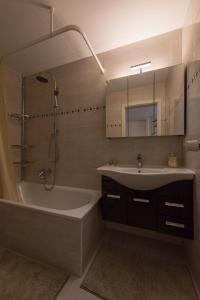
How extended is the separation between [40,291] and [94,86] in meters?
2.06

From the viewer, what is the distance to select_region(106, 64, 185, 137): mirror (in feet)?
4.58

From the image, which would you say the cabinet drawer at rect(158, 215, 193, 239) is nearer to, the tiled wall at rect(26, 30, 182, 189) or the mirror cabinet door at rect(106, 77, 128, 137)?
the tiled wall at rect(26, 30, 182, 189)

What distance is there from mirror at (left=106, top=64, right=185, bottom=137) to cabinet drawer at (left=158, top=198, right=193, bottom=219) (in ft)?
2.20

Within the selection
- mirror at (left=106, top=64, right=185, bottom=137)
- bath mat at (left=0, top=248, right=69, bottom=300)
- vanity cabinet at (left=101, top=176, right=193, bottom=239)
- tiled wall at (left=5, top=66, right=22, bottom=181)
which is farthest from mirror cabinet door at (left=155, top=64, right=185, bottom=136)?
tiled wall at (left=5, top=66, right=22, bottom=181)

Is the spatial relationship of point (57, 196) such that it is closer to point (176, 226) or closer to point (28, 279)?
point (28, 279)

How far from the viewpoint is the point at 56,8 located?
3.98 ft

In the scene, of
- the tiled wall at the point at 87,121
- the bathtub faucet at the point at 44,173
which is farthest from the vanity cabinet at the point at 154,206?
the bathtub faucet at the point at 44,173

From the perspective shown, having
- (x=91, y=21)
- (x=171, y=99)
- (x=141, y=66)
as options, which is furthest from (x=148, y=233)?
(x=91, y=21)

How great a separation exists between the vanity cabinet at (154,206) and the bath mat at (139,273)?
34cm

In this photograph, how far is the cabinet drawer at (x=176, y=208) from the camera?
1073 mm

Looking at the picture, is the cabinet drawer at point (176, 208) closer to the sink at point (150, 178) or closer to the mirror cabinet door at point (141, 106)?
the sink at point (150, 178)

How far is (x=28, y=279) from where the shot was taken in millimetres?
1061

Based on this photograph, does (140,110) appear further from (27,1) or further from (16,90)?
(16,90)

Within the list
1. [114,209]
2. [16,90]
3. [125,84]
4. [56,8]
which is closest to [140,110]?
[125,84]
